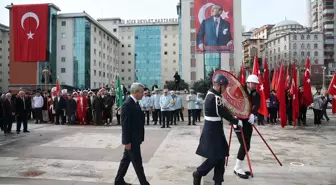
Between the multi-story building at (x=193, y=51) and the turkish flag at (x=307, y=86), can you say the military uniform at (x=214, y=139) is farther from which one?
the multi-story building at (x=193, y=51)

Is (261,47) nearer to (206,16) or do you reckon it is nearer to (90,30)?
(90,30)

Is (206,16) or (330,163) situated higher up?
(206,16)

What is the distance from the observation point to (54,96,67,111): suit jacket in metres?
15.0

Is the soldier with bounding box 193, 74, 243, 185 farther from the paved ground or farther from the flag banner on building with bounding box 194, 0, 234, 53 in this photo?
the flag banner on building with bounding box 194, 0, 234, 53

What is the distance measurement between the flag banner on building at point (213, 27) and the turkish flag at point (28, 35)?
20.2 meters

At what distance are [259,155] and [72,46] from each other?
208 feet

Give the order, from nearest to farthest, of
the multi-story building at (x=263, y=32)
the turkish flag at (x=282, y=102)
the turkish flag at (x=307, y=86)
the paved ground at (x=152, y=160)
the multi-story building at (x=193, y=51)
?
the paved ground at (x=152, y=160), the turkish flag at (x=282, y=102), the turkish flag at (x=307, y=86), the multi-story building at (x=193, y=51), the multi-story building at (x=263, y=32)

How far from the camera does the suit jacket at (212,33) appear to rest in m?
38.8

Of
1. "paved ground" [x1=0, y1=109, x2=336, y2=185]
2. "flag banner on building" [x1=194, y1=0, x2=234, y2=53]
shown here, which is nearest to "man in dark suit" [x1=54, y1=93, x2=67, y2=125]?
"paved ground" [x1=0, y1=109, x2=336, y2=185]

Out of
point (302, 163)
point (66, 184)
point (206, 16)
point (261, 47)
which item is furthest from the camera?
point (261, 47)

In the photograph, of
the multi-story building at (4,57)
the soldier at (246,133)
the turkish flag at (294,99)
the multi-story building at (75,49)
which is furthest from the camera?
the multi-story building at (4,57)

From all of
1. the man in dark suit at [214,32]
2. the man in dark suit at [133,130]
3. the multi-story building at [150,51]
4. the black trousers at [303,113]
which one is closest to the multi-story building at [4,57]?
the multi-story building at [150,51]

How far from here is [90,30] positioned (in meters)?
67.1

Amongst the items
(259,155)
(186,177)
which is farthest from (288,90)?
(186,177)
